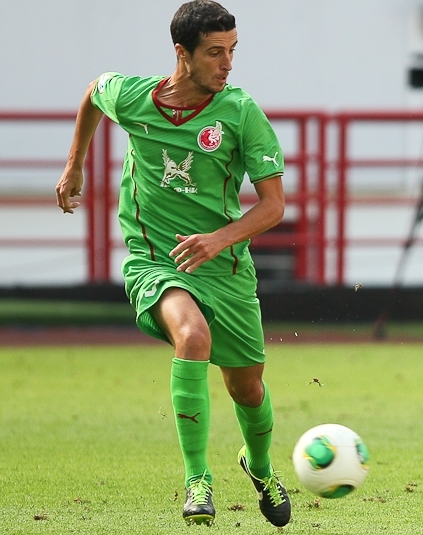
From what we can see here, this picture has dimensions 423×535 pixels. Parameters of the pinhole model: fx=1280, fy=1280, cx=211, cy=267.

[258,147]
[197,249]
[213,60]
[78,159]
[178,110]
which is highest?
[213,60]

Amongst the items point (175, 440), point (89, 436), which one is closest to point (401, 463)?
point (175, 440)

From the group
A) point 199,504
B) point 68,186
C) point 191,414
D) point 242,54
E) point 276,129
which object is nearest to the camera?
point 199,504

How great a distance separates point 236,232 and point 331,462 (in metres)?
0.96

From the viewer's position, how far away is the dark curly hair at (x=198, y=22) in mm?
5055

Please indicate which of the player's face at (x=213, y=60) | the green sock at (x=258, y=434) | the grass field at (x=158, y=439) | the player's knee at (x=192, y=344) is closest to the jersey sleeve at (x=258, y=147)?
the player's face at (x=213, y=60)

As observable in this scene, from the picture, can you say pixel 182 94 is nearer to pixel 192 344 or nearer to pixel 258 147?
pixel 258 147

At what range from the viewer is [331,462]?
4957mm

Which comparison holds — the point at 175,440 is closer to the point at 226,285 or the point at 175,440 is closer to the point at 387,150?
the point at 226,285

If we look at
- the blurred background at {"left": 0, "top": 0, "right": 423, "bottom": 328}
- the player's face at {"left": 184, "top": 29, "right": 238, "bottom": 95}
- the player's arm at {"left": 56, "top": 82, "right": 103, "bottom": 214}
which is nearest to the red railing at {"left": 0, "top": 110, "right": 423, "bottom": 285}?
the blurred background at {"left": 0, "top": 0, "right": 423, "bottom": 328}

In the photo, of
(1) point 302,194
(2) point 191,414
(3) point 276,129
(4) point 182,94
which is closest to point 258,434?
(2) point 191,414

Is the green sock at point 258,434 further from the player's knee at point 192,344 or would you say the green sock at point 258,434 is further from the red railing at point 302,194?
the red railing at point 302,194

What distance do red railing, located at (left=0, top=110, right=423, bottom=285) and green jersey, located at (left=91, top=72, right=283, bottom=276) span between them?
8.84 meters

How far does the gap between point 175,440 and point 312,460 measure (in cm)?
267

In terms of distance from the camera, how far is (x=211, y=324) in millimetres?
5184
